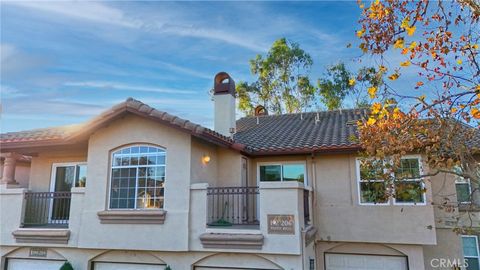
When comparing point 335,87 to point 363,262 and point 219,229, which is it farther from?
point 219,229

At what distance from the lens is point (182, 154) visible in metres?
11.1

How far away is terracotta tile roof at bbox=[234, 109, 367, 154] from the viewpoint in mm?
12866

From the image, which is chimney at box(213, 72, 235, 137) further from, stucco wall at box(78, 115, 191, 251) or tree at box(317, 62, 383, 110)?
tree at box(317, 62, 383, 110)

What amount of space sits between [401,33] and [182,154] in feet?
23.4

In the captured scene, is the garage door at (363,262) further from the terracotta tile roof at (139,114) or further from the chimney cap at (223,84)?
the chimney cap at (223,84)

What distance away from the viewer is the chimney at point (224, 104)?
1492cm

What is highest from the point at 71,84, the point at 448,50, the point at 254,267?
the point at 71,84

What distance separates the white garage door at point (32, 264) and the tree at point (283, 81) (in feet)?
79.0

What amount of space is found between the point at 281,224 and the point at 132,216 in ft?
15.4

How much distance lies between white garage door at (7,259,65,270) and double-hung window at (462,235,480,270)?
14.4 m

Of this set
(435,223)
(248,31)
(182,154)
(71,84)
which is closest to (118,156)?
(182,154)

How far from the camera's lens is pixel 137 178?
450 inches

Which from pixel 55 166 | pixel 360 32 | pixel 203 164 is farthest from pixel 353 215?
pixel 55 166

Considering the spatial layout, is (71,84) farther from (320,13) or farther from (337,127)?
(337,127)
